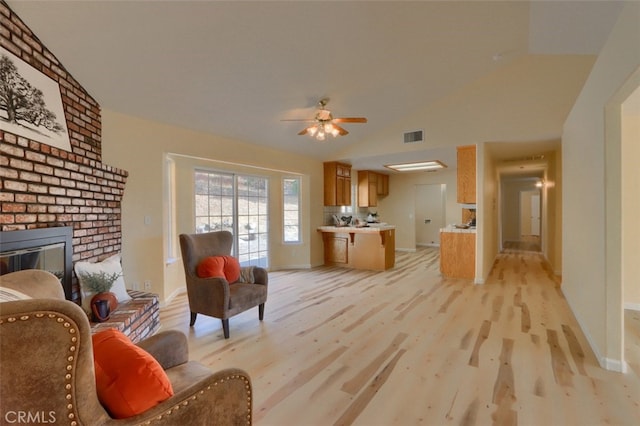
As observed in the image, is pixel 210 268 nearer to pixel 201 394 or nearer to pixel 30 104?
pixel 30 104

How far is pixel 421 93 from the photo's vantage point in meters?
4.45

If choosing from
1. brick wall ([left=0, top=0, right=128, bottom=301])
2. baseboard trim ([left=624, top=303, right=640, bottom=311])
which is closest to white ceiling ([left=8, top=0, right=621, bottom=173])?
brick wall ([left=0, top=0, right=128, bottom=301])

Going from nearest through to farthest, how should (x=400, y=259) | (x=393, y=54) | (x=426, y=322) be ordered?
(x=426, y=322), (x=393, y=54), (x=400, y=259)

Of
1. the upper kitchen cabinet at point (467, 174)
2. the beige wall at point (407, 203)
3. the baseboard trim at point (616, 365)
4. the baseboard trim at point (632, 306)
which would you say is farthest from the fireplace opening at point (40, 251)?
the beige wall at point (407, 203)

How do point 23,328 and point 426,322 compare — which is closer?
point 23,328

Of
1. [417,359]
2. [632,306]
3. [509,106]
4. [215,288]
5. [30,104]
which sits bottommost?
[417,359]

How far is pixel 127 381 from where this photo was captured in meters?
0.94

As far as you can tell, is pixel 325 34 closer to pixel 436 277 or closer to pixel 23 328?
pixel 23 328

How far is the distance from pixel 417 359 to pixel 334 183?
4405 mm

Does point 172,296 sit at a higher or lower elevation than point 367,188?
lower

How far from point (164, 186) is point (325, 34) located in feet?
8.81

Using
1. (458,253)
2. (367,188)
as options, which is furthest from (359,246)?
(367,188)

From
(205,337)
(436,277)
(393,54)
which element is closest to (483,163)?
(436,277)

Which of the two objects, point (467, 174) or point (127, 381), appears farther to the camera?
point (467, 174)
